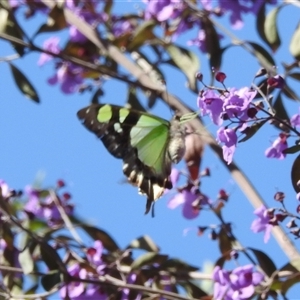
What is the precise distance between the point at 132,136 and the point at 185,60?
0.98 meters

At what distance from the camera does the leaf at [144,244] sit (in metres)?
3.03

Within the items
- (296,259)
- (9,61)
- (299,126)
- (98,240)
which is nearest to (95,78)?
(9,61)

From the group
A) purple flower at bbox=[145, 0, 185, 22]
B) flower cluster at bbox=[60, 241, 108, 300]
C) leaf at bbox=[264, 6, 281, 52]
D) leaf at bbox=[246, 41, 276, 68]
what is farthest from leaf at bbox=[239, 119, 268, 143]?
purple flower at bbox=[145, 0, 185, 22]

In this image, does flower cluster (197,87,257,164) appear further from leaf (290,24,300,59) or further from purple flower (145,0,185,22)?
purple flower (145,0,185,22)

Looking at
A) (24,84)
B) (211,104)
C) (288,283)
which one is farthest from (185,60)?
(211,104)

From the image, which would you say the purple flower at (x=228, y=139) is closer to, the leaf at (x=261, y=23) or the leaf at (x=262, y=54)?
the leaf at (x=262, y=54)

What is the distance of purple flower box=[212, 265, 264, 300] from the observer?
2473mm

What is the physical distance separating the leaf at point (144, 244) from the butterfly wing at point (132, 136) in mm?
660

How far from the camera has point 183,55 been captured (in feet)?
11.0

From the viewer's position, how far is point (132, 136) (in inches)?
95.1

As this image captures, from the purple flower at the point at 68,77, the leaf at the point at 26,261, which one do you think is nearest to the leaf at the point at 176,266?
the leaf at the point at 26,261

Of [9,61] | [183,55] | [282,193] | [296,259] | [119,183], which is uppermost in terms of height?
[9,61]

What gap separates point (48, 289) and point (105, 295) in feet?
0.98

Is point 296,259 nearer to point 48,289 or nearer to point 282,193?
point 282,193
